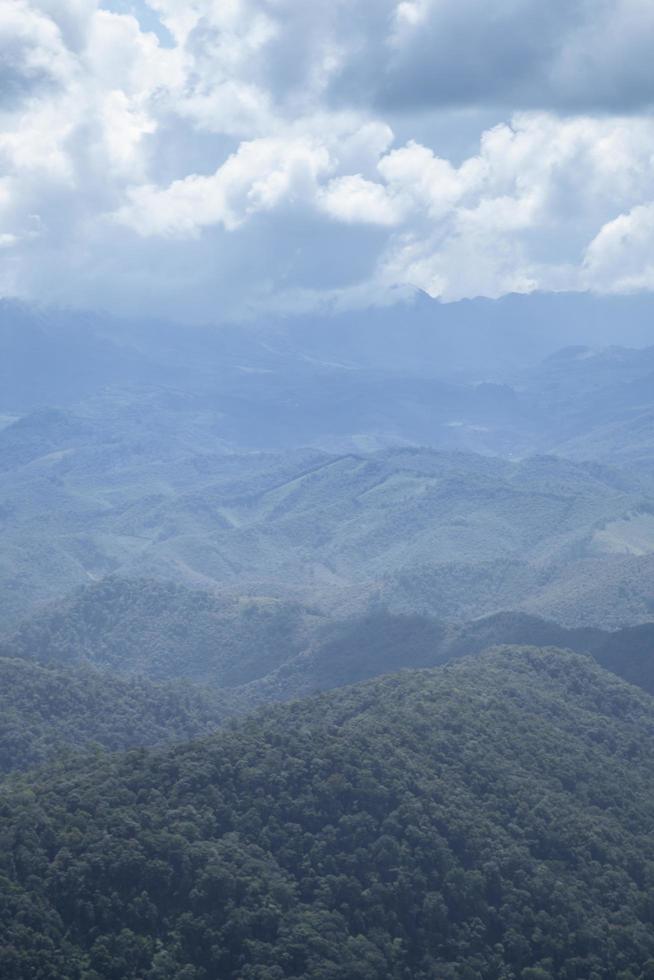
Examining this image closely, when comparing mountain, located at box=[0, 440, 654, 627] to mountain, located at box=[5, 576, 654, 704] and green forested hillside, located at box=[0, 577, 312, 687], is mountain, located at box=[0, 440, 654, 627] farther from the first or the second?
mountain, located at box=[5, 576, 654, 704]

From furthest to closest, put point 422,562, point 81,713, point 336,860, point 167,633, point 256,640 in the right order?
point 422,562 → point 167,633 → point 256,640 → point 81,713 → point 336,860

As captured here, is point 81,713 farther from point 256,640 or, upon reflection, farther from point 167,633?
point 167,633

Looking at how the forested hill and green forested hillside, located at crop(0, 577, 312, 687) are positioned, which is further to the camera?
green forested hillside, located at crop(0, 577, 312, 687)

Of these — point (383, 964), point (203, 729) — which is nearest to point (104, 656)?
point (203, 729)

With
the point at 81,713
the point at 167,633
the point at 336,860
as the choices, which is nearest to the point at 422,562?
the point at 167,633

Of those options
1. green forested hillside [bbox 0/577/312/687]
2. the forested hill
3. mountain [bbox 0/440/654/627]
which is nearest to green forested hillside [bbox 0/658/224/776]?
the forested hill

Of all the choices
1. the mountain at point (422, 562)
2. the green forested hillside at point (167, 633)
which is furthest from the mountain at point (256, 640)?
the mountain at point (422, 562)
